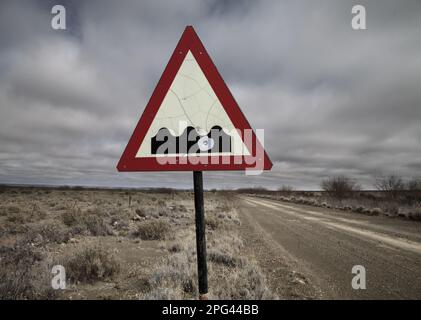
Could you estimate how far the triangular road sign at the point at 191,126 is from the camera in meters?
1.84

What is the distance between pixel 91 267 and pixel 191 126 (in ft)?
12.7

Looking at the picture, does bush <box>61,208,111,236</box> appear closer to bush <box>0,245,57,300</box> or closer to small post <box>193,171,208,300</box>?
bush <box>0,245,57,300</box>

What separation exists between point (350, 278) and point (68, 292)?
471 centimetres

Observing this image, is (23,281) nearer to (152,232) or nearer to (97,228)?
(152,232)

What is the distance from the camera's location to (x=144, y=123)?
1.98 metres

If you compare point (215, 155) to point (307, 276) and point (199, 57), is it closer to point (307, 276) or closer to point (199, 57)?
point (199, 57)

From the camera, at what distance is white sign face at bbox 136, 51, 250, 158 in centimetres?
187

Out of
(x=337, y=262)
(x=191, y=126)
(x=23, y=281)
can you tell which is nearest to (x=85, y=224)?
(x=23, y=281)

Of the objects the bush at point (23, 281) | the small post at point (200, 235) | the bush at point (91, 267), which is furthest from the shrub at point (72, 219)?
the small post at point (200, 235)

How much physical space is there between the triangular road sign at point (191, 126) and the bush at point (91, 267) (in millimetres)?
3344

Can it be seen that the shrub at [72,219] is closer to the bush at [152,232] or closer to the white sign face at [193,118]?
the bush at [152,232]

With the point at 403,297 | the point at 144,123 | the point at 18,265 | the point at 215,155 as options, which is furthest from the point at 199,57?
the point at 18,265

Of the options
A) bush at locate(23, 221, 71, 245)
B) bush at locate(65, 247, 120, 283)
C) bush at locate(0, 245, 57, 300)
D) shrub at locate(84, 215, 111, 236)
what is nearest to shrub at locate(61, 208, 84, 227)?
shrub at locate(84, 215, 111, 236)
